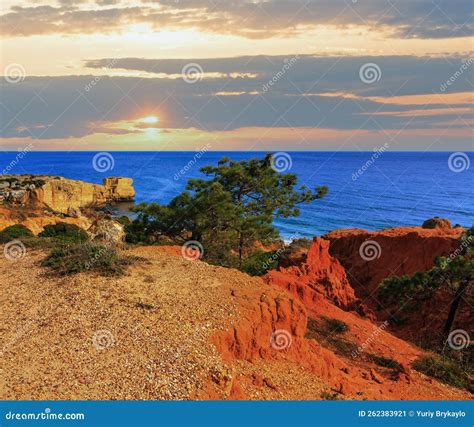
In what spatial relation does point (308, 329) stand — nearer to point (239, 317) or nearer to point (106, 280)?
point (239, 317)

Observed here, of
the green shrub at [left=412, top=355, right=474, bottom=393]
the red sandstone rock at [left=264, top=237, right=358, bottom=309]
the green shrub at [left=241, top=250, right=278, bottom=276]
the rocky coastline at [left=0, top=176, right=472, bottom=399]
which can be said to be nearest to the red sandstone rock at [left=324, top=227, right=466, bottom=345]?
the red sandstone rock at [left=264, top=237, right=358, bottom=309]

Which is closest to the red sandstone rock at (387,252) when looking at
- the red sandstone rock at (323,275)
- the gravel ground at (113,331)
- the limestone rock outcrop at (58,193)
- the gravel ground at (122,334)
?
the red sandstone rock at (323,275)

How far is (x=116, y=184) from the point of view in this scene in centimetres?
9044

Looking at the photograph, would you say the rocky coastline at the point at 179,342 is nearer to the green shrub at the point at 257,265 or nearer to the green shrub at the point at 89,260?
the green shrub at the point at 89,260

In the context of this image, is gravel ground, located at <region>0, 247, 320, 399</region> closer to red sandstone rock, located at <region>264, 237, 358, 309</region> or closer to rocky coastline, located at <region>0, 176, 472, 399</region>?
rocky coastline, located at <region>0, 176, 472, 399</region>

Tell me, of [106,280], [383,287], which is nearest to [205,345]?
[106,280]

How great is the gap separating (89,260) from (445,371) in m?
14.3

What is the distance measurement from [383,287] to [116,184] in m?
78.0

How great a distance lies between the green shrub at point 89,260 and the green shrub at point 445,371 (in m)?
12.2

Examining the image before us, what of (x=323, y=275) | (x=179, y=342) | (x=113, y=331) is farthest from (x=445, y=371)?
(x=113, y=331)

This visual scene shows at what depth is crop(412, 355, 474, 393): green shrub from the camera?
16750mm

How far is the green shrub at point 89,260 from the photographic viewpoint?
15133 mm

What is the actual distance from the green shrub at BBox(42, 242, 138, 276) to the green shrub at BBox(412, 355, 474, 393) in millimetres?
12239

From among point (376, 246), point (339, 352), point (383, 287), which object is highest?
point (376, 246)
